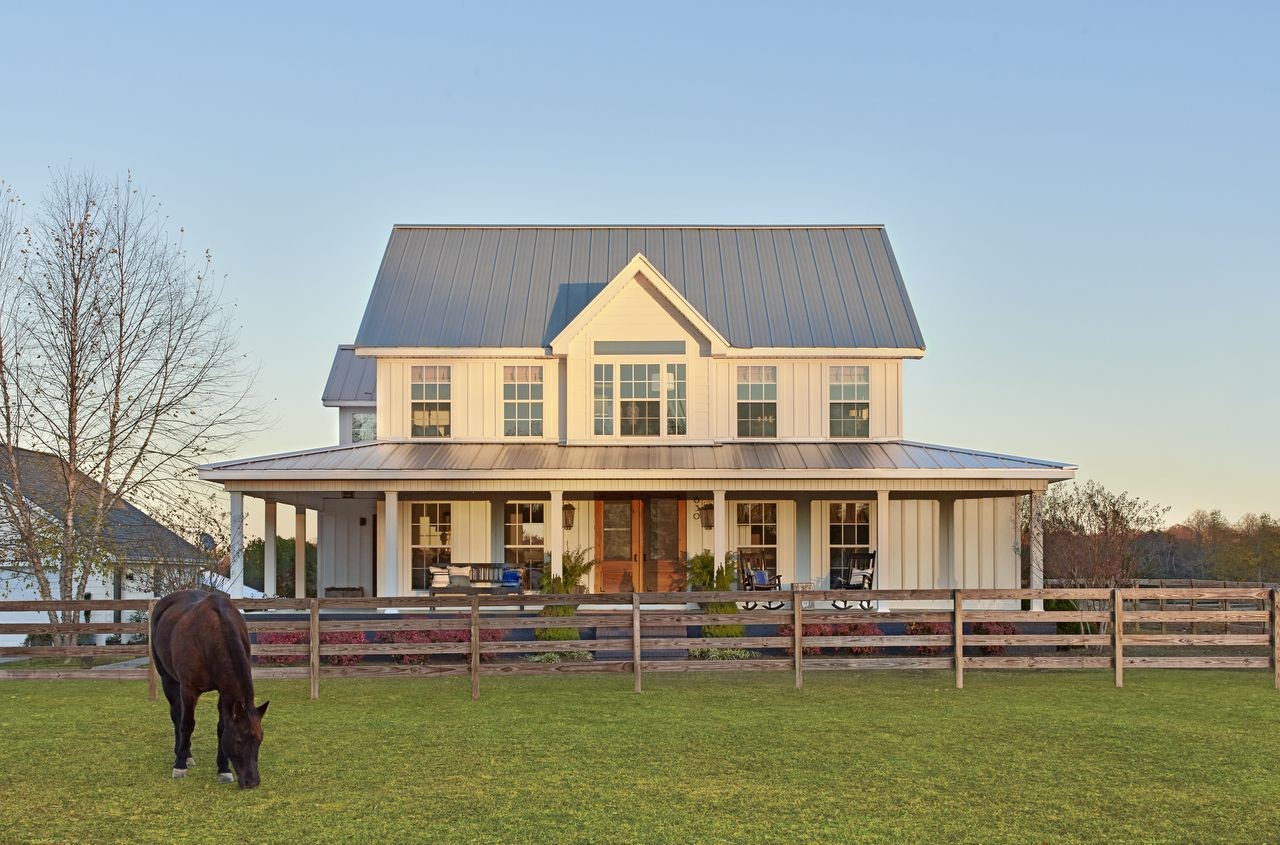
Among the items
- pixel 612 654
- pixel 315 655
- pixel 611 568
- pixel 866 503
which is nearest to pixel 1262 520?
pixel 866 503

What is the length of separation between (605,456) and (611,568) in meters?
2.91

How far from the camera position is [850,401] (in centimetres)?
2525

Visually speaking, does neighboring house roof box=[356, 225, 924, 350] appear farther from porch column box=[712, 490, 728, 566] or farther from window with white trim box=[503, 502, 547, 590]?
porch column box=[712, 490, 728, 566]

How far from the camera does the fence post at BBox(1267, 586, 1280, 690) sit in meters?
15.2

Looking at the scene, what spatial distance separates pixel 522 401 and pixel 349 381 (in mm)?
6550

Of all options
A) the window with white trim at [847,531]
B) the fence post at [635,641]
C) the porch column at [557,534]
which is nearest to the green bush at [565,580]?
the porch column at [557,534]

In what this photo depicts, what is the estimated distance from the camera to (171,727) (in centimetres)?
1223

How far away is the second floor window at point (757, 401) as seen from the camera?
25141 mm

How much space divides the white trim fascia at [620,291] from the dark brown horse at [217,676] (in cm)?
1507

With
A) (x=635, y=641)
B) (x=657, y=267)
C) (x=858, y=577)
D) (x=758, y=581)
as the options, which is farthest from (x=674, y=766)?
(x=657, y=267)

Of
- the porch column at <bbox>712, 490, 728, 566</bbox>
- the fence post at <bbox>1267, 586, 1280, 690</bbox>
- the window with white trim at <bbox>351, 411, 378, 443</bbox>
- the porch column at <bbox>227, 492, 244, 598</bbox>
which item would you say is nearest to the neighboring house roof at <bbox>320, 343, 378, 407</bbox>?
the window with white trim at <bbox>351, 411, 378, 443</bbox>

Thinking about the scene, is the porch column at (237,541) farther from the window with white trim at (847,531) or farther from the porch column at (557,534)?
the window with white trim at (847,531)

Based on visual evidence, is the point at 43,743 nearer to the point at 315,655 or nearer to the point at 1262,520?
the point at 315,655

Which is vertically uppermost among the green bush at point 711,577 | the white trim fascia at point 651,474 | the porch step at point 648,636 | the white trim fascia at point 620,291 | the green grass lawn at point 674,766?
the white trim fascia at point 620,291
